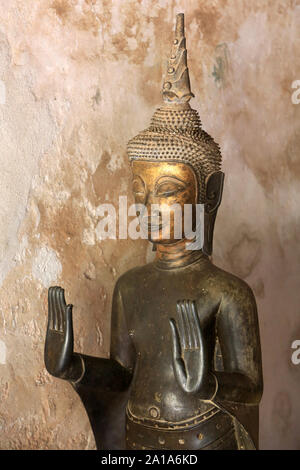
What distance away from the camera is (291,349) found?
151 inches

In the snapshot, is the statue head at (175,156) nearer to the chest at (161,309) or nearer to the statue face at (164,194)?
the statue face at (164,194)

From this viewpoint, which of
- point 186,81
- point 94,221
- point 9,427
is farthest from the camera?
point 94,221

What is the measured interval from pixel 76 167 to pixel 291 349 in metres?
1.42

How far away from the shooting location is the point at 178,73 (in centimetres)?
264

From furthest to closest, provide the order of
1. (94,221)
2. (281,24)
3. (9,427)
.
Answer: (281,24) → (94,221) → (9,427)

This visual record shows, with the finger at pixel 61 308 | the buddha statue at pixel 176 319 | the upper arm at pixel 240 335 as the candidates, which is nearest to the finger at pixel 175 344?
the buddha statue at pixel 176 319

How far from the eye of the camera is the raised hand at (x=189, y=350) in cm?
236

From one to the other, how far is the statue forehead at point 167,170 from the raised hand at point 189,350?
1.41ft

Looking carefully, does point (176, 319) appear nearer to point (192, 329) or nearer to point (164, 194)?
point (192, 329)

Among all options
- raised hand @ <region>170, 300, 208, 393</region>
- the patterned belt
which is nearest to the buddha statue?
the patterned belt

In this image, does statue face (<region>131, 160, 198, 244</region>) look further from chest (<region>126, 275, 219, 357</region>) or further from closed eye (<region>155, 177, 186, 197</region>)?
chest (<region>126, 275, 219, 357</region>)
